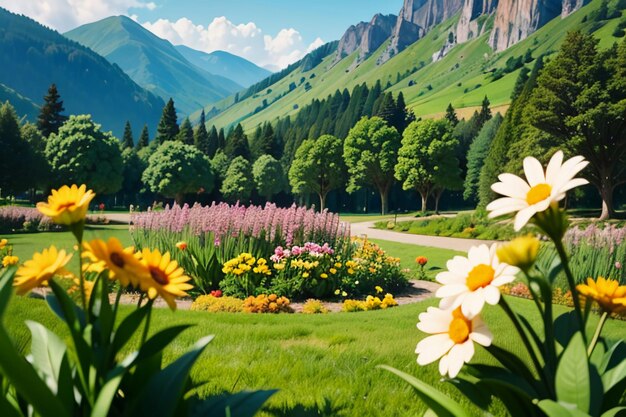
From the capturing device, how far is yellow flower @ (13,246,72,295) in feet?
4.10

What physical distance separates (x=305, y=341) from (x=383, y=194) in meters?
50.7

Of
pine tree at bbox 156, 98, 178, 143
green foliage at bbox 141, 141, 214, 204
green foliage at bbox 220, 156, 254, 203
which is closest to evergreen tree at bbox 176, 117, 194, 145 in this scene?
pine tree at bbox 156, 98, 178, 143

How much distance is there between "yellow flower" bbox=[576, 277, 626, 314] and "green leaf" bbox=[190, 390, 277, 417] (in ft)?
3.65

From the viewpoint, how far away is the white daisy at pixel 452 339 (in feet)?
4.50

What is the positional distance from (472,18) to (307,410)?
20712 centimetres

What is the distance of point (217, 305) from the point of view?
6797mm

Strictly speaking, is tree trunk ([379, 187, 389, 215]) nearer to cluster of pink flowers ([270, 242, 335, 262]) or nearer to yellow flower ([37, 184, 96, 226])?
cluster of pink flowers ([270, 242, 335, 262])

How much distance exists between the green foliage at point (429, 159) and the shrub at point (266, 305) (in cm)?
3982

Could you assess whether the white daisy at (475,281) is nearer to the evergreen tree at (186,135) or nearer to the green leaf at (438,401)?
the green leaf at (438,401)

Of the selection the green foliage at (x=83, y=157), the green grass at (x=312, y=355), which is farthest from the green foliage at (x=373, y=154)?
the green grass at (x=312, y=355)

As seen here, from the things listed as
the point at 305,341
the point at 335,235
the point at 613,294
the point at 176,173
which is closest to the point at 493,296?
the point at 613,294

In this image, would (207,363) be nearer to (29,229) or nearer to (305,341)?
(305,341)

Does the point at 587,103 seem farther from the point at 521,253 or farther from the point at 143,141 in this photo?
the point at 143,141

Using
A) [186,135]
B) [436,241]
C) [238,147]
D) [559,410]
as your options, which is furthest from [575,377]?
[238,147]
